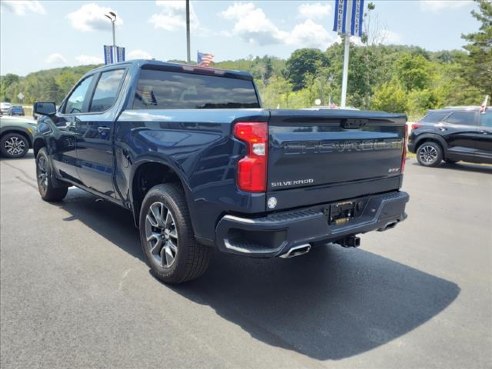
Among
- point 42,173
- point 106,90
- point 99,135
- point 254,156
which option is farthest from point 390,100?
point 254,156

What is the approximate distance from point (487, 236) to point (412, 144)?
23.5 feet

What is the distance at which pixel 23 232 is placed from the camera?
5094 millimetres

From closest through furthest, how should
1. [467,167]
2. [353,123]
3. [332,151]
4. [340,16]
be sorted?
[332,151]
[353,123]
[467,167]
[340,16]

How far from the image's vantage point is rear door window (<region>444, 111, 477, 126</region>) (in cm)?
1077

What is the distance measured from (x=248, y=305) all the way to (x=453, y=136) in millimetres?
9757

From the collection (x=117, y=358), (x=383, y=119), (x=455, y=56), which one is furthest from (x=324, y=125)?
(x=455, y=56)

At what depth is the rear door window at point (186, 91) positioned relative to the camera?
429 centimetres

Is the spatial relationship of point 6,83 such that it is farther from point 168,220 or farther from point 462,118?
point 168,220

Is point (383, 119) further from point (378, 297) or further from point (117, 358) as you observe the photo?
point (117, 358)

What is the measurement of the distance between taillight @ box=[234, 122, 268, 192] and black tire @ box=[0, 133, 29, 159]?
11.8 metres

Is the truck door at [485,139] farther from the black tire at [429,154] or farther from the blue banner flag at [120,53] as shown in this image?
the blue banner flag at [120,53]

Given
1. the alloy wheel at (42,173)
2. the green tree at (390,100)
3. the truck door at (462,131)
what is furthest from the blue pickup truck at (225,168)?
the green tree at (390,100)

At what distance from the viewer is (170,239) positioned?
11.4 ft

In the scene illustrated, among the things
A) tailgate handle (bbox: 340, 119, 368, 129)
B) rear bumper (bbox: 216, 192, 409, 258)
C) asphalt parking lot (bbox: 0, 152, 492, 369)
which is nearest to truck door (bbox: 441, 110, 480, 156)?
asphalt parking lot (bbox: 0, 152, 492, 369)
